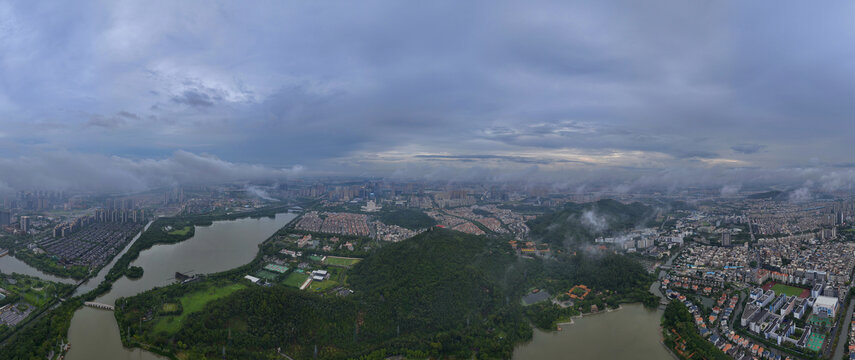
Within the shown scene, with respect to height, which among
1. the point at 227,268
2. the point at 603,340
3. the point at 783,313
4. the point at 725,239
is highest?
the point at 725,239

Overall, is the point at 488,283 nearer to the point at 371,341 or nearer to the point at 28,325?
the point at 371,341

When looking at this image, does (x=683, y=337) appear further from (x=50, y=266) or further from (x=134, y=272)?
(x=50, y=266)

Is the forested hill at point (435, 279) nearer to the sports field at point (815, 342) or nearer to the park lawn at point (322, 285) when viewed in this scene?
the park lawn at point (322, 285)

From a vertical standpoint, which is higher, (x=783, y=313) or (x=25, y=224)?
(x=25, y=224)

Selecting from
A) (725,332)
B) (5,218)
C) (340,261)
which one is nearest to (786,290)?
(725,332)

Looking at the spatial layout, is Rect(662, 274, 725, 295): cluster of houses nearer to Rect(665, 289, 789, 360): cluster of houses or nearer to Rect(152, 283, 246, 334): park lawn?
Rect(665, 289, 789, 360): cluster of houses
